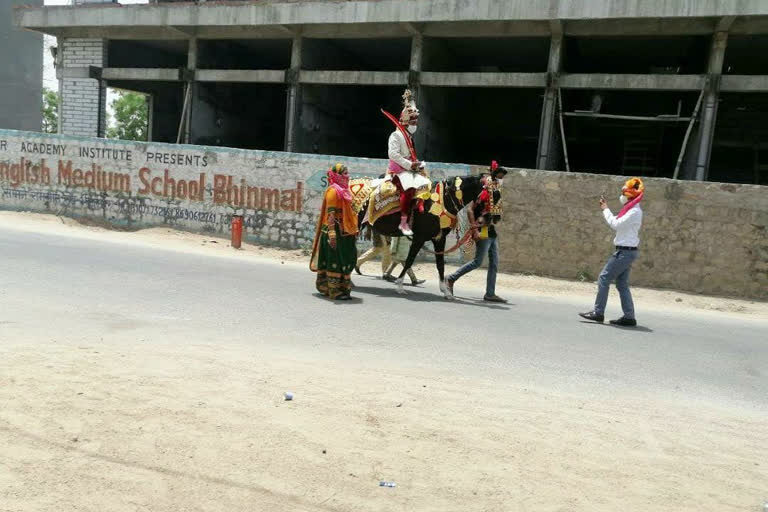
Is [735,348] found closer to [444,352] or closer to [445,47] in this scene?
[444,352]

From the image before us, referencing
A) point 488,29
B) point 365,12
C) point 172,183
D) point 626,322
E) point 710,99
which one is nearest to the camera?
point 626,322

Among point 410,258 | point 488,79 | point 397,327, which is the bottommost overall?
point 397,327

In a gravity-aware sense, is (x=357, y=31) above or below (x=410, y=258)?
above

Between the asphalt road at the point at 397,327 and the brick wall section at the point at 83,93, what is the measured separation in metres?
12.8

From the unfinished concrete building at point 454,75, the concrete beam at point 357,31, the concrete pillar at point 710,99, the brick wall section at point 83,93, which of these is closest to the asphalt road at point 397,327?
the concrete pillar at point 710,99

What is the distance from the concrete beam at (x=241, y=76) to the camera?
18.5 metres

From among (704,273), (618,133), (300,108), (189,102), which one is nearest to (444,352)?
(704,273)

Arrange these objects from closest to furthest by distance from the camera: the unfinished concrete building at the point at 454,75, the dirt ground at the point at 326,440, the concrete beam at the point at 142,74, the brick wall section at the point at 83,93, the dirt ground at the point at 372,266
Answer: the dirt ground at the point at 326,440
the dirt ground at the point at 372,266
the unfinished concrete building at the point at 454,75
the concrete beam at the point at 142,74
the brick wall section at the point at 83,93

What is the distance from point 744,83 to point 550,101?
4.42 metres

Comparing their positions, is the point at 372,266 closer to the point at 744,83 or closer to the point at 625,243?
the point at 625,243

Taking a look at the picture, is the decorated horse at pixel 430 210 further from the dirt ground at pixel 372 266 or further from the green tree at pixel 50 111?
the green tree at pixel 50 111

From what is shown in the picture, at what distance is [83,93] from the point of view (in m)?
20.9

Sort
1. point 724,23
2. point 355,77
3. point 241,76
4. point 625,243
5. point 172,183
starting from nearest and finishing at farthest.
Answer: point 625,243, point 724,23, point 172,183, point 355,77, point 241,76

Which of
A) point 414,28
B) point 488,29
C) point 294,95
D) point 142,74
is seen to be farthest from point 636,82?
point 142,74
